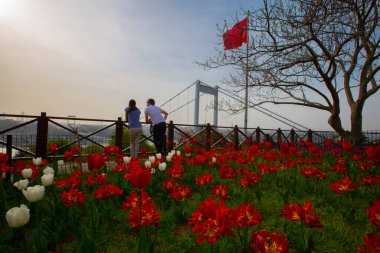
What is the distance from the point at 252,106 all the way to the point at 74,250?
8203mm

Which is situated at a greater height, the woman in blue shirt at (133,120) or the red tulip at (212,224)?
the woman in blue shirt at (133,120)

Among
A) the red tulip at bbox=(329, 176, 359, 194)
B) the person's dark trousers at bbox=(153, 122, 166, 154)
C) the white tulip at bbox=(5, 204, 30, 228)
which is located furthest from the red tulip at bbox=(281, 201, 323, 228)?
the person's dark trousers at bbox=(153, 122, 166, 154)

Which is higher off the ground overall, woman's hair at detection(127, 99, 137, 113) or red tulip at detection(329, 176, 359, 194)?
woman's hair at detection(127, 99, 137, 113)

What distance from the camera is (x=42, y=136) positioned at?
6816 millimetres

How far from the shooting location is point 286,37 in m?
6.38

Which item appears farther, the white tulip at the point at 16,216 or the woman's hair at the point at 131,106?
the woman's hair at the point at 131,106

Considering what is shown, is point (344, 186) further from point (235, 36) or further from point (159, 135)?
point (235, 36)

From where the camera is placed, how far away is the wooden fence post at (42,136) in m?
6.62

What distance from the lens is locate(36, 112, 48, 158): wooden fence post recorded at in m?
6.62

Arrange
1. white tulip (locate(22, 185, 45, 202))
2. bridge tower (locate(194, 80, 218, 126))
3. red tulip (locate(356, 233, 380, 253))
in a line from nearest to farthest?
red tulip (locate(356, 233, 380, 253)), white tulip (locate(22, 185, 45, 202)), bridge tower (locate(194, 80, 218, 126))

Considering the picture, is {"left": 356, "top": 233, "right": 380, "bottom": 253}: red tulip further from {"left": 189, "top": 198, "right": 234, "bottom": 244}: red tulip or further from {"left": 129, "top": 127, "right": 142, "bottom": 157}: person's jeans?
{"left": 129, "top": 127, "right": 142, "bottom": 157}: person's jeans

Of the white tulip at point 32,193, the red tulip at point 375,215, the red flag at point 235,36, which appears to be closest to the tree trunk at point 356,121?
the red flag at point 235,36

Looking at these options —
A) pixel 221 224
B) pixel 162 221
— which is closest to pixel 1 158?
pixel 162 221

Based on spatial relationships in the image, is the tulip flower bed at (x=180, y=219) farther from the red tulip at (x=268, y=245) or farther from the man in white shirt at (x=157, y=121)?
the man in white shirt at (x=157, y=121)
